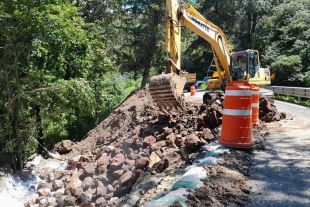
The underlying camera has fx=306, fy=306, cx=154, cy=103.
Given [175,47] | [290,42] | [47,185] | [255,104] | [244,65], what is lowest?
[47,185]

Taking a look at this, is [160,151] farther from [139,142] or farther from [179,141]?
[139,142]

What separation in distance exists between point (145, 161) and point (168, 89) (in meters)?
2.93

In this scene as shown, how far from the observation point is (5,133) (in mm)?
9617

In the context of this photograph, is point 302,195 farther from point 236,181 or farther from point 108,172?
point 108,172

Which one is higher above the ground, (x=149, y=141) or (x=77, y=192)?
(x=149, y=141)

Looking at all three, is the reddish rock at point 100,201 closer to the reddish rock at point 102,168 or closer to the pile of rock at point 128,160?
the pile of rock at point 128,160

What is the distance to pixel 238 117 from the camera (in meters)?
5.09

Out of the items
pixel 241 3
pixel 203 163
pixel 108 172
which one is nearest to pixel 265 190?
pixel 203 163

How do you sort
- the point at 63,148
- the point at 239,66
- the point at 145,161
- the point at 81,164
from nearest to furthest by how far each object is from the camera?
the point at 145,161
the point at 81,164
the point at 63,148
the point at 239,66

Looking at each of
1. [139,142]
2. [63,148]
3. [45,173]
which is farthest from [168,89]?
[63,148]

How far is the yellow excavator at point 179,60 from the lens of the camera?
9867 mm

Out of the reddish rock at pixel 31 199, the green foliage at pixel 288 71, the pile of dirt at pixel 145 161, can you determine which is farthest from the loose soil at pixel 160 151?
the green foliage at pixel 288 71

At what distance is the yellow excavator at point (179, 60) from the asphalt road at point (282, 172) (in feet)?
12.8

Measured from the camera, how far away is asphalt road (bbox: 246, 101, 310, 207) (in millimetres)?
3398
